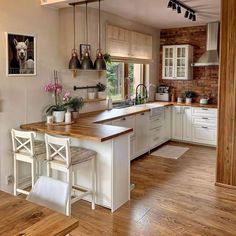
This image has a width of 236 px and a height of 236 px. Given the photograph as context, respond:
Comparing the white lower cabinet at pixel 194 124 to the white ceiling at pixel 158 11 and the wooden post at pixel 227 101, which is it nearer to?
the white ceiling at pixel 158 11

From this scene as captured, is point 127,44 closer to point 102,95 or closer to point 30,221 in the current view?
point 102,95

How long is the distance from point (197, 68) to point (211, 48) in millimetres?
571

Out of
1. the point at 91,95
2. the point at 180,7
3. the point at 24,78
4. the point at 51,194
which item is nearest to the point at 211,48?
the point at 180,7

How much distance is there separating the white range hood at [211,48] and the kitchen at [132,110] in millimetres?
21

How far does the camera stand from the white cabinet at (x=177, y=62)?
6.20 meters

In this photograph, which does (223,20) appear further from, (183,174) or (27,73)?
(27,73)

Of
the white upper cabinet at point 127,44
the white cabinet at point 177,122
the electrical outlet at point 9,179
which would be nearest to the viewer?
the electrical outlet at point 9,179

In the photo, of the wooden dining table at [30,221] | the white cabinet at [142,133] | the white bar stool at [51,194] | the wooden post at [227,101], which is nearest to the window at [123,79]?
the white cabinet at [142,133]

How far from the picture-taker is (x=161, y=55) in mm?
6742

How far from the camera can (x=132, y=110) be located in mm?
4938

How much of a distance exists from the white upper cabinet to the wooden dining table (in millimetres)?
3708

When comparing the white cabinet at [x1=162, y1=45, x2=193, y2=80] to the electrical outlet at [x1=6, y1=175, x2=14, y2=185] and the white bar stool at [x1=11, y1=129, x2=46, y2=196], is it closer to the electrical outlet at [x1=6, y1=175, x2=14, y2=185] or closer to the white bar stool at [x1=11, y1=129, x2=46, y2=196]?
the white bar stool at [x1=11, y1=129, x2=46, y2=196]

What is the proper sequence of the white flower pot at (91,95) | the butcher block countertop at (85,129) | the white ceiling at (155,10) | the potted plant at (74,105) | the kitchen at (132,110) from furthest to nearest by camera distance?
the white flower pot at (91,95) → the white ceiling at (155,10) → the potted plant at (74,105) → the kitchen at (132,110) → the butcher block countertop at (85,129)

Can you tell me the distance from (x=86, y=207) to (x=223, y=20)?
2804 millimetres
